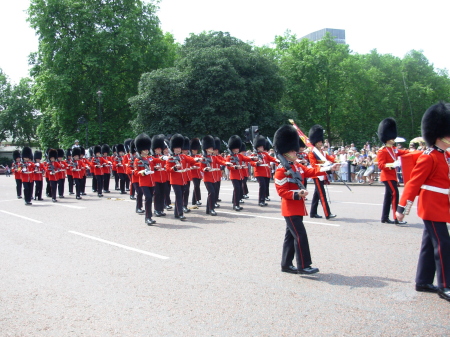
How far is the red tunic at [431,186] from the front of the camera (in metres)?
5.00

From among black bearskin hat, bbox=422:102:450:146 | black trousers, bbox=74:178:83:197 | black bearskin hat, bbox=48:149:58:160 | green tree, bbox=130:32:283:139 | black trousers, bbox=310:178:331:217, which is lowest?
black trousers, bbox=74:178:83:197

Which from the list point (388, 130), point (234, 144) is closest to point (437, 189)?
point (388, 130)

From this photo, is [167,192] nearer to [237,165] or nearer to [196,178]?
[196,178]

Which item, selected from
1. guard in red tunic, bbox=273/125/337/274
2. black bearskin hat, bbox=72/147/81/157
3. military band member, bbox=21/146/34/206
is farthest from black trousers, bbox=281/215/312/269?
black bearskin hat, bbox=72/147/81/157

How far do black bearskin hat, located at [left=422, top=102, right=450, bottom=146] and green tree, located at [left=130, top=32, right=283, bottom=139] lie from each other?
26.3 meters

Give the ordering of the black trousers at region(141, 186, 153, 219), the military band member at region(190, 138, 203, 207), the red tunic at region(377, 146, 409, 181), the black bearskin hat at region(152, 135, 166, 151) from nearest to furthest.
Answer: the red tunic at region(377, 146, 409, 181)
the black trousers at region(141, 186, 153, 219)
the black bearskin hat at region(152, 135, 166, 151)
the military band member at region(190, 138, 203, 207)

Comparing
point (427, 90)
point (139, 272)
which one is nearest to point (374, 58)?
point (427, 90)

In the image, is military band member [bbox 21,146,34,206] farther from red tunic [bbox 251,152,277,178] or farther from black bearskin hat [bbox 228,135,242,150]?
red tunic [bbox 251,152,277,178]

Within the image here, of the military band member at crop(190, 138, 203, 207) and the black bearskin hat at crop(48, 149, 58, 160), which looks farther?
the black bearskin hat at crop(48, 149, 58, 160)

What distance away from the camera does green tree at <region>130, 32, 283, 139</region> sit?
104 feet

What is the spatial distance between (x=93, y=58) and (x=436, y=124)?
31907 mm

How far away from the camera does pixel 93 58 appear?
3384 centimetres

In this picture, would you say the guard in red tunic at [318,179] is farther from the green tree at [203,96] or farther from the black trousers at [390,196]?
the green tree at [203,96]

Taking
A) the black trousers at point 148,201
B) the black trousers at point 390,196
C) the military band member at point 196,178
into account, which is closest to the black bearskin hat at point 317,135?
the black trousers at point 390,196
